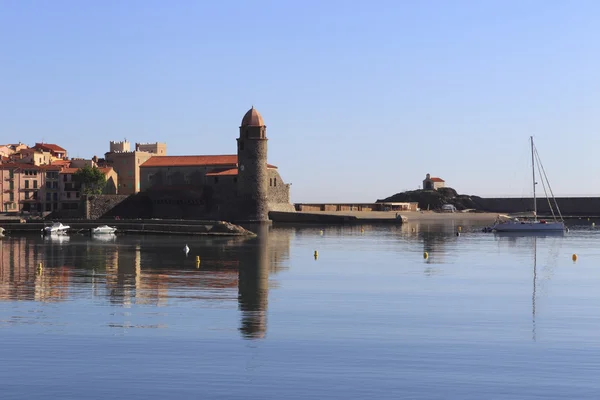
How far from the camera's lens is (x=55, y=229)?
286 ft

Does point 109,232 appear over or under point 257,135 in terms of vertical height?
under

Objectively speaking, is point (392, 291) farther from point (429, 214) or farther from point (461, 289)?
point (429, 214)

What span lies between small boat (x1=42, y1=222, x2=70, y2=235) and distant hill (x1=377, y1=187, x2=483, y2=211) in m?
86.0

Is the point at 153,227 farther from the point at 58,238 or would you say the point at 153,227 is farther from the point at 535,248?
the point at 535,248

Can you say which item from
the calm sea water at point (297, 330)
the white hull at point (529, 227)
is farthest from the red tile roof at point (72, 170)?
the calm sea water at point (297, 330)

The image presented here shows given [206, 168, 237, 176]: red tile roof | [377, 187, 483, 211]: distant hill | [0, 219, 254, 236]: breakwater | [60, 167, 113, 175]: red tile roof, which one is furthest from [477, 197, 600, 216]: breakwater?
[0, 219, 254, 236]: breakwater

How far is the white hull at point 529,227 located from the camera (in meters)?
94.8

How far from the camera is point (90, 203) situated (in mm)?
107562

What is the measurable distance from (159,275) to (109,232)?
45966 millimetres

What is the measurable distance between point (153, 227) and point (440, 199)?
85.1 meters

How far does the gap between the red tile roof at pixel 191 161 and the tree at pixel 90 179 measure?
301 inches

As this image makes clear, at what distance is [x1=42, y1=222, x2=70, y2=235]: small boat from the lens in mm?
86750

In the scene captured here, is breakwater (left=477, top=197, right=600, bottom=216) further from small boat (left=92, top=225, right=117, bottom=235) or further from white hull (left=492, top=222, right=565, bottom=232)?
small boat (left=92, top=225, right=117, bottom=235)

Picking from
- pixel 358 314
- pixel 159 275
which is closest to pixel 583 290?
pixel 358 314
